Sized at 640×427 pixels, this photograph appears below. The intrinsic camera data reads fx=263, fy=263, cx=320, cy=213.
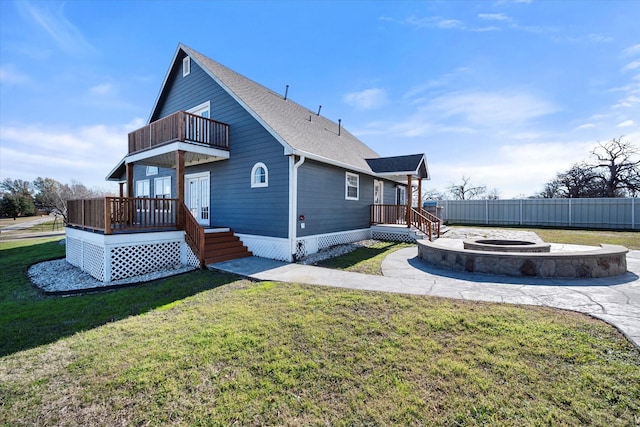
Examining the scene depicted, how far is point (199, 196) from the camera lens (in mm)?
12117

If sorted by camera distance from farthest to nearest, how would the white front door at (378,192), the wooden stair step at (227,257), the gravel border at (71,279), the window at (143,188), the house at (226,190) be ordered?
the window at (143,188) → the white front door at (378,192) → the wooden stair step at (227,257) → the house at (226,190) → the gravel border at (71,279)

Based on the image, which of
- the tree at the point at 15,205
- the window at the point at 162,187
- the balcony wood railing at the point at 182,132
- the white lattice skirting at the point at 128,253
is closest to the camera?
the white lattice skirting at the point at 128,253

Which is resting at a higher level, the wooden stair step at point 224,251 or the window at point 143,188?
the window at point 143,188

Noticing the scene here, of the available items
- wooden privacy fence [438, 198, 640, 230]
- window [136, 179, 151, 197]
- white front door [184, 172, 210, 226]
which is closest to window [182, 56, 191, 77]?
white front door [184, 172, 210, 226]

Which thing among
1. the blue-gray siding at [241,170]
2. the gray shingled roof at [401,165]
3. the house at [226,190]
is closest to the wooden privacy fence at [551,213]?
the gray shingled roof at [401,165]

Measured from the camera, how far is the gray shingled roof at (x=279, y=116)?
937 centimetres

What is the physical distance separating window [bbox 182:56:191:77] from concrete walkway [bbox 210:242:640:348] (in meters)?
9.52

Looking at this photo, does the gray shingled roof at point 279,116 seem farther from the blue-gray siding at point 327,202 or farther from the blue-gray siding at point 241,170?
the blue-gray siding at point 327,202

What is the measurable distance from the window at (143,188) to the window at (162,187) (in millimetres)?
898

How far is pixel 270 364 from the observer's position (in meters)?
3.09

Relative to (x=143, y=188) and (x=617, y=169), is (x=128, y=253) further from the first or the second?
(x=617, y=169)

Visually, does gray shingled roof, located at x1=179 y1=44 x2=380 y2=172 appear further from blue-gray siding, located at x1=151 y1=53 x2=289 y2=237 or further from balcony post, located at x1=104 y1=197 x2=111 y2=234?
balcony post, located at x1=104 y1=197 x2=111 y2=234

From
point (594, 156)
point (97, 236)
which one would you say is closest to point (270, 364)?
point (97, 236)

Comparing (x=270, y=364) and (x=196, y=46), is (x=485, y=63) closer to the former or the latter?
(x=270, y=364)
